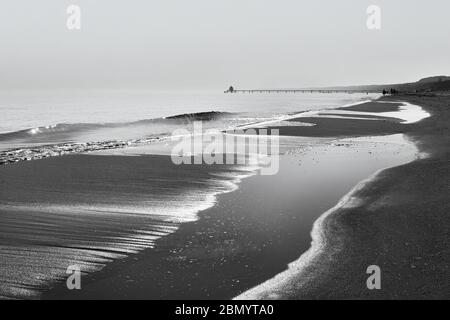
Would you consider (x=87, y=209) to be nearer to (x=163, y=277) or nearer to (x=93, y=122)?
(x=163, y=277)

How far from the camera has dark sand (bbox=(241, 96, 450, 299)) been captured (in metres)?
6.34

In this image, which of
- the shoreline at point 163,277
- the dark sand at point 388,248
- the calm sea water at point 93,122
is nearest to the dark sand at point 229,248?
the shoreline at point 163,277

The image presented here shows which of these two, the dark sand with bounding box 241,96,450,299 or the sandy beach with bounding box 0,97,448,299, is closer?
the dark sand with bounding box 241,96,450,299

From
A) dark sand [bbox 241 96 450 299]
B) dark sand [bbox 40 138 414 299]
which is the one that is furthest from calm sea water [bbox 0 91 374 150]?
dark sand [bbox 241 96 450 299]

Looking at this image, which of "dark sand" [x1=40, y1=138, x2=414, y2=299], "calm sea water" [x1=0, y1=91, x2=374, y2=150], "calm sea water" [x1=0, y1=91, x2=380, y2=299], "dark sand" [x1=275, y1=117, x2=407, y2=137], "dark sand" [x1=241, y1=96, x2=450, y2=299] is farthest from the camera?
"calm sea water" [x1=0, y1=91, x2=374, y2=150]

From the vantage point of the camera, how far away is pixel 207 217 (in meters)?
10.4

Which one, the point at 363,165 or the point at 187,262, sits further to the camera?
the point at 363,165

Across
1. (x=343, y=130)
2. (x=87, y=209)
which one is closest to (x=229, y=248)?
(x=87, y=209)

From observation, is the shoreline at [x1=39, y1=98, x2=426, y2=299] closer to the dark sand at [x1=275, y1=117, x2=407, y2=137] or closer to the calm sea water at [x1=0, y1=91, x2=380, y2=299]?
the calm sea water at [x1=0, y1=91, x2=380, y2=299]

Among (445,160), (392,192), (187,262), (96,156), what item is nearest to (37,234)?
(187,262)

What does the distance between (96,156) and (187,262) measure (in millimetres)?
13704

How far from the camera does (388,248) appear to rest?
7.89m

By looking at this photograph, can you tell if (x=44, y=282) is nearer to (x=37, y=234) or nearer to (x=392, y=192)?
(x=37, y=234)

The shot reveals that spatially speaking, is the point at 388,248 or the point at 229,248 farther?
the point at 229,248
